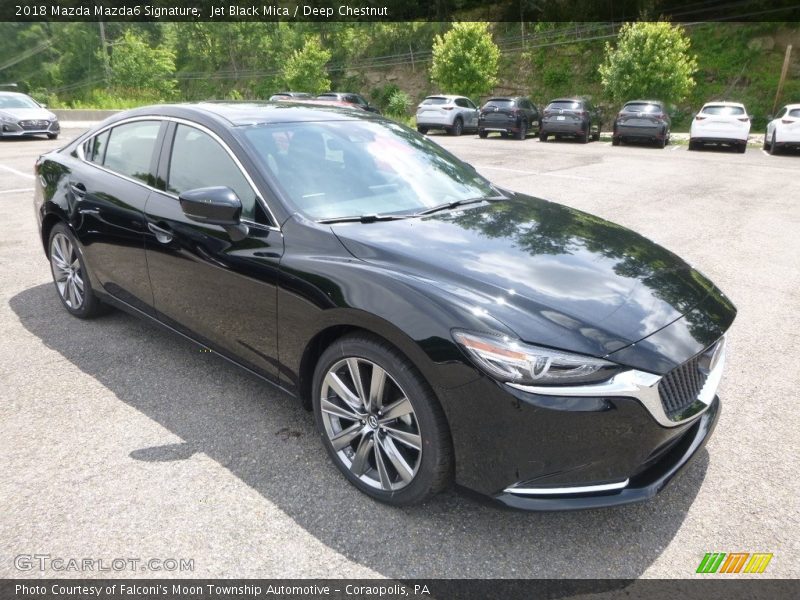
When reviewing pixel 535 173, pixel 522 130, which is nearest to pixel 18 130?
pixel 535 173

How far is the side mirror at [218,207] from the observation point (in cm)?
298

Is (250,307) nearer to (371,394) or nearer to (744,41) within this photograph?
(371,394)

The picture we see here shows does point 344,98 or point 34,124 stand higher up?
point 344,98

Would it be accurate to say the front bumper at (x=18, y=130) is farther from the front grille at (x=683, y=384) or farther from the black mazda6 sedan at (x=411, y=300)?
the front grille at (x=683, y=384)

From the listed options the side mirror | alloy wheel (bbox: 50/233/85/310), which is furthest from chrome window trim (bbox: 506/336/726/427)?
alloy wheel (bbox: 50/233/85/310)

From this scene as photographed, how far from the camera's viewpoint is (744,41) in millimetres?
38344

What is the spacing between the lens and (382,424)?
264 centimetres

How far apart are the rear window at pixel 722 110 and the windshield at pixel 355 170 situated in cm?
1952

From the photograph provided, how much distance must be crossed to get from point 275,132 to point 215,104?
2.47ft

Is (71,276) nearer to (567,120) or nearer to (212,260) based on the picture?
(212,260)

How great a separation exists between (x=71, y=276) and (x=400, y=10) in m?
61.9

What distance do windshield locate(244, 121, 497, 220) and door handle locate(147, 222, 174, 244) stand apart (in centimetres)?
73

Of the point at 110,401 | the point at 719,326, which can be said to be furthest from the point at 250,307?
the point at 719,326

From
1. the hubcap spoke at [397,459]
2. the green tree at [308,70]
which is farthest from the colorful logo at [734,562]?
the green tree at [308,70]
